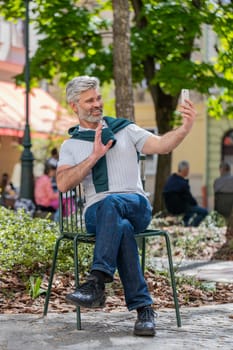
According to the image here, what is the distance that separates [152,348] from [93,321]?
95 cm

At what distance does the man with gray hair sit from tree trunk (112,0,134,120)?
6754 millimetres

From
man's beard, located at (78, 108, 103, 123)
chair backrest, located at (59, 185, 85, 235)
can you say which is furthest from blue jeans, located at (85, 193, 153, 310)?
man's beard, located at (78, 108, 103, 123)

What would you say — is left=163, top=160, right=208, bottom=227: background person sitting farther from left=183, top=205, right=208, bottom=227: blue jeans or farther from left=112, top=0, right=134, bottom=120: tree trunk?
left=112, top=0, right=134, bottom=120: tree trunk

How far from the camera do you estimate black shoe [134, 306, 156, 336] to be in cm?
549

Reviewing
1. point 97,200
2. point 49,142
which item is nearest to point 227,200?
point 97,200

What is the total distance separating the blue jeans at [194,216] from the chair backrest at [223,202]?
1371 mm

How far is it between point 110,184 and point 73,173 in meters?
0.23

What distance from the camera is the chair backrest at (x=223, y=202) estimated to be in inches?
575

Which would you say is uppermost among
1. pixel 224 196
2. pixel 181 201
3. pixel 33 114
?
pixel 33 114

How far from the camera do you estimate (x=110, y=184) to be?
5.95 meters

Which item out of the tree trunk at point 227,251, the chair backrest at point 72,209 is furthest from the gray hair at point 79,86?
the tree trunk at point 227,251

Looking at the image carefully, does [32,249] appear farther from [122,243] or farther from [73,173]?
[122,243]

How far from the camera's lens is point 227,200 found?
48.4 ft

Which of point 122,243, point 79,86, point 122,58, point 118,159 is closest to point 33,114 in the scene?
point 122,58
